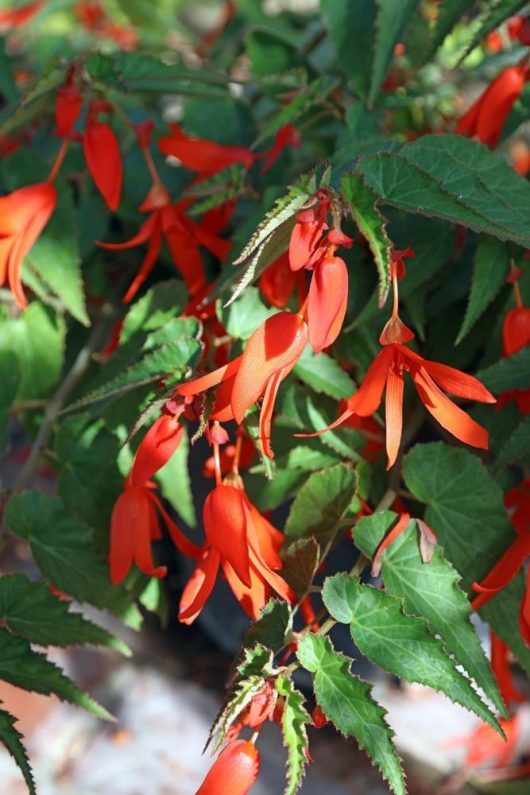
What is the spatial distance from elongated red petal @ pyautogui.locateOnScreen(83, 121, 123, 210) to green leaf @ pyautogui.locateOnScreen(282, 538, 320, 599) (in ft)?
0.65

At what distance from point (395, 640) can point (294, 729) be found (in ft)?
0.18

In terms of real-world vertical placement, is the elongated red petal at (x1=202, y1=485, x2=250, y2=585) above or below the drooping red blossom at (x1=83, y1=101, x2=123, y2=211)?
below

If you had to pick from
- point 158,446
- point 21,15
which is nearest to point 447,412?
point 158,446

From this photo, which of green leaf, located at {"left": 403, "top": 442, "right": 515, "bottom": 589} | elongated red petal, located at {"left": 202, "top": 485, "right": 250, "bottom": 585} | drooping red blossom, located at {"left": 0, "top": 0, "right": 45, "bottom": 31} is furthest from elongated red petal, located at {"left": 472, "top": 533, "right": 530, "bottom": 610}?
drooping red blossom, located at {"left": 0, "top": 0, "right": 45, "bottom": 31}

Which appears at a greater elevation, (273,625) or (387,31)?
(387,31)

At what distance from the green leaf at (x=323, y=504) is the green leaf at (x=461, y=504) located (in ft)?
0.13

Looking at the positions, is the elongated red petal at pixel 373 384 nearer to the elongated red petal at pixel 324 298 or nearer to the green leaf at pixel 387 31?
the elongated red petal at pixel 324 298

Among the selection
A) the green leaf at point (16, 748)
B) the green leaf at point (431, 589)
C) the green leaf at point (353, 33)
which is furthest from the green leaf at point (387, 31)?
the green leaf at point (16, 748)

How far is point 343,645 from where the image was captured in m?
0.62

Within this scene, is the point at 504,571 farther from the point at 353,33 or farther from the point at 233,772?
the point at 353,33

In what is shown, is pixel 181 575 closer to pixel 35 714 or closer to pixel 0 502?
pixel 35 714

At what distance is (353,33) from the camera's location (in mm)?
564

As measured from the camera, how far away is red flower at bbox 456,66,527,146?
0.49m

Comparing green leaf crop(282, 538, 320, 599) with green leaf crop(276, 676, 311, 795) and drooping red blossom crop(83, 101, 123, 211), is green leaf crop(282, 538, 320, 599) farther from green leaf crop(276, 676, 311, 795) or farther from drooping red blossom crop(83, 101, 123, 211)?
drooping red blossom crop(83, 101, 123, 211)
